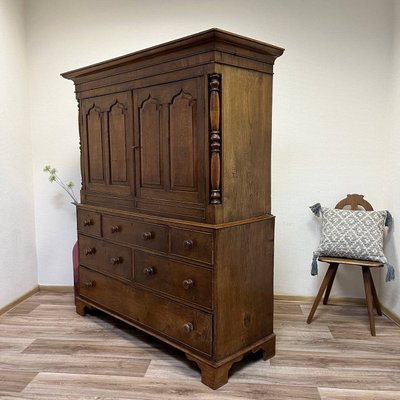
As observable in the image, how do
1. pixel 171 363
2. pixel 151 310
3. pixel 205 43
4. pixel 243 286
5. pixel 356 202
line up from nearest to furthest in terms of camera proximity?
pixel 205 43 → pixel 243 286 → pixel 171 363 → pixel 151 310 → pixel 356 202

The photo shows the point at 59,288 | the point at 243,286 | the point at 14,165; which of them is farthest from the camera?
the point at 59,288

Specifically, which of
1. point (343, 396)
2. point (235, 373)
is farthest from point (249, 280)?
point (343, 396)

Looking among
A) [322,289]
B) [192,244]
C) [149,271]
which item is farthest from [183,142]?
[322,289]

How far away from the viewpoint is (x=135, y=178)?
2.35 metres

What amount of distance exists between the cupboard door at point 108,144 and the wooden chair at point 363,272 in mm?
1497

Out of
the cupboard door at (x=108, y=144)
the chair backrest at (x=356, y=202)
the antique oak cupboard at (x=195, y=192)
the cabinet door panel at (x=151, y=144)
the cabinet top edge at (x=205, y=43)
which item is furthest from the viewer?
the chair backrest at (x=356, y=202)

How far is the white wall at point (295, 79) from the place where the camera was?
2836 mm

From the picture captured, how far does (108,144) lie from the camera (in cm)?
255

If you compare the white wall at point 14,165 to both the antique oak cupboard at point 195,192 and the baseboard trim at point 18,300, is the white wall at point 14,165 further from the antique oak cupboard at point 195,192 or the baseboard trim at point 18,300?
the antique oak cupboard at point 195,192

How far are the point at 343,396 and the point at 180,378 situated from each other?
827 millimetres

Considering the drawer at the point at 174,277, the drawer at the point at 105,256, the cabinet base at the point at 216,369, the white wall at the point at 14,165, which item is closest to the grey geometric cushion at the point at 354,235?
the cabinet base at the point at 216,369

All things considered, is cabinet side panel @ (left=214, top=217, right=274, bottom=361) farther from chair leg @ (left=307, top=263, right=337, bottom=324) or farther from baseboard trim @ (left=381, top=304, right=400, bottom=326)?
baseboard trim @ (left=381, top=304, right=400, bottom=326)

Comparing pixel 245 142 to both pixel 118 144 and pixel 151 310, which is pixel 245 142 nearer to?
pixel 118 144

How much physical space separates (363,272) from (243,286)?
105cm
